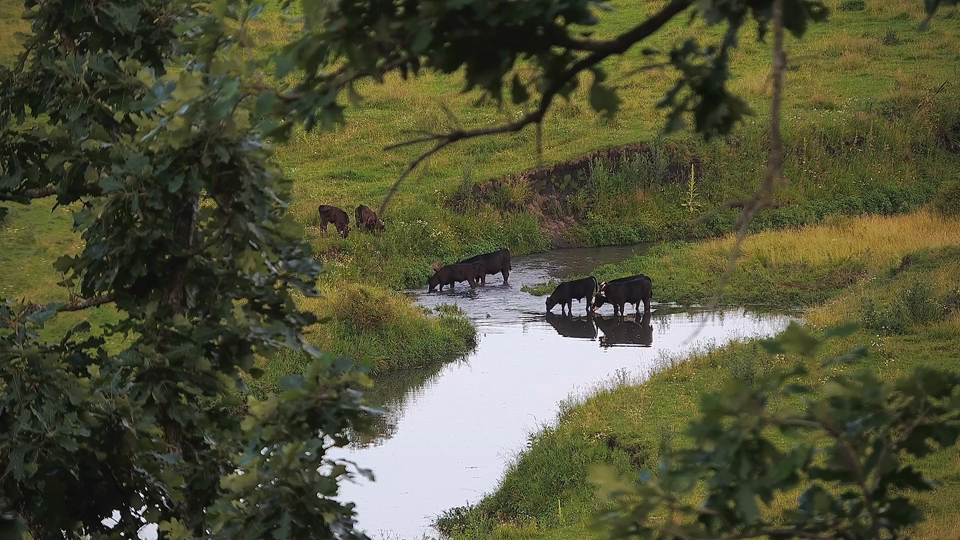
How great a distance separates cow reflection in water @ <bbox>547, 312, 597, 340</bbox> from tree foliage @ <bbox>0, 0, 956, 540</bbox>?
1258cm

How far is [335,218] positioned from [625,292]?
5523 mm

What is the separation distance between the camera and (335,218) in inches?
822

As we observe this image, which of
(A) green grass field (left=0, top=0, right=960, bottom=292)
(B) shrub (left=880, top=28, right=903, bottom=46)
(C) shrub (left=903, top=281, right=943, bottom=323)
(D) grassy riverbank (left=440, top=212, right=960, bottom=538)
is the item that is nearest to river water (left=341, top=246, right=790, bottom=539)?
(D) grassy riverbank (left=440, top=212, right=960, bottom=538)

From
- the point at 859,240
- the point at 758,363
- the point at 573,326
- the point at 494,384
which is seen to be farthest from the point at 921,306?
the point at 859,240

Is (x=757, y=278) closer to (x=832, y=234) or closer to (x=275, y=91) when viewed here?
(x=832, y=234)

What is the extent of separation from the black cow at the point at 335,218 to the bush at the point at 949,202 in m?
10.3

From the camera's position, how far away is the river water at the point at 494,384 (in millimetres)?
12180

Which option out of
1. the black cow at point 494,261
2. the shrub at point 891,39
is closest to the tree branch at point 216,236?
the black cow at point 494,261

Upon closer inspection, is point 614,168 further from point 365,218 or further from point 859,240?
point 365,218

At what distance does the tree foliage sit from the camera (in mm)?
3723

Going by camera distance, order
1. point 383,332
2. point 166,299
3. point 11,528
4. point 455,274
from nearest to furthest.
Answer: point 11,528 → point 166,299 → point 383,332 → point 455,274

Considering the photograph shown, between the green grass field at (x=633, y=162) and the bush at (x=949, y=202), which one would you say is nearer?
the bush at (x=949, y=202)

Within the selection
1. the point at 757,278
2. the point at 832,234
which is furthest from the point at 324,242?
the point at 832,234

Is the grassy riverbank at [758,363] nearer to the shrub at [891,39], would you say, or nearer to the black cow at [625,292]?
the black cow at [625,292]
